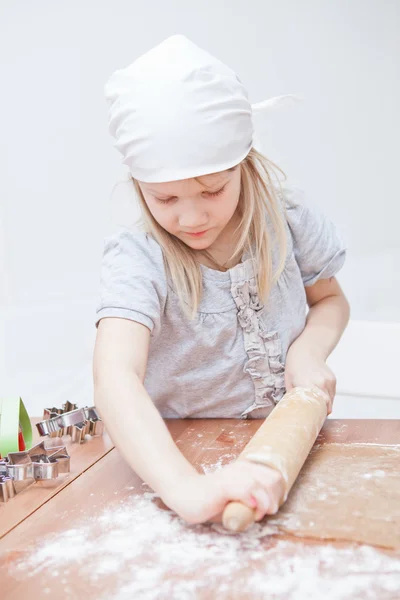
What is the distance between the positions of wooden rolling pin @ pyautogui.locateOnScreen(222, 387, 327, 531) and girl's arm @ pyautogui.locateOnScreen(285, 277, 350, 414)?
0.21 ft

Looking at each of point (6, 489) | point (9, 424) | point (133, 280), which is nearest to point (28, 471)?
point (6, 489)

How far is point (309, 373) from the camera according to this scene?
108 cm

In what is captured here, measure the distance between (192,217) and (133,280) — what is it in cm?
13

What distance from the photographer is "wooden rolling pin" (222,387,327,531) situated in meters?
0.71

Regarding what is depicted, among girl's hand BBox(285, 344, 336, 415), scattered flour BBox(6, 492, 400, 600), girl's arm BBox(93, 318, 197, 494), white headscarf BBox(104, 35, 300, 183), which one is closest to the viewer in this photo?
scattered flour BBox(6, 492, 400, 600)

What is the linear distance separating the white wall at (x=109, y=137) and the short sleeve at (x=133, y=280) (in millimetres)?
1269

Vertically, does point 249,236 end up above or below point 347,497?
above

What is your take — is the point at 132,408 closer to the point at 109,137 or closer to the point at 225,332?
the point at 225,332

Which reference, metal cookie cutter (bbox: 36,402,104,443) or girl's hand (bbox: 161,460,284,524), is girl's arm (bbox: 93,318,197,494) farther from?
metal cookie cutter (bbox: 36,402,104,443)

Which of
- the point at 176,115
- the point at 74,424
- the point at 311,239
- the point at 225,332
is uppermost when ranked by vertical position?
the point at 176,115

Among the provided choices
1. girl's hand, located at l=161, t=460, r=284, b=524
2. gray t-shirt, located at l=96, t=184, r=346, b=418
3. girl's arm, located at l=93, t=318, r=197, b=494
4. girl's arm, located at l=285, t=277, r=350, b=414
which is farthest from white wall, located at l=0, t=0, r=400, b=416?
girl's hand, located at l=161, t=460, r=284, b=524

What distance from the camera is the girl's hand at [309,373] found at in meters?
1.06

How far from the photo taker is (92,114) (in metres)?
2.60

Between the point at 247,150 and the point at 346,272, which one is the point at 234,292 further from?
the point at 346,272
